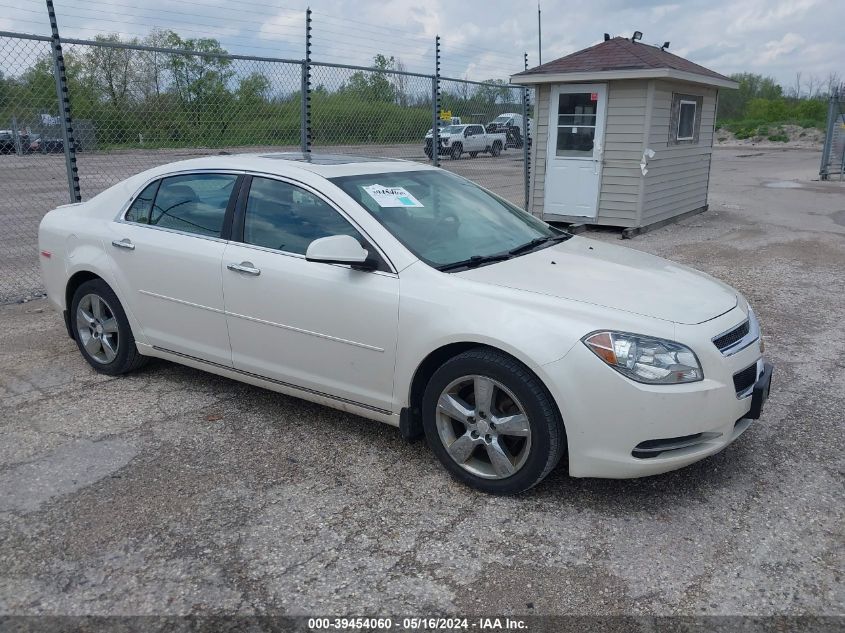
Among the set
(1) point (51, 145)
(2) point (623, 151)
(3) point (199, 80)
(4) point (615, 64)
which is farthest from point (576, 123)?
(1) point (51, 145)

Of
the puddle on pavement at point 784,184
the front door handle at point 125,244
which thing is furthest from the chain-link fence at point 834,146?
the front door handle at point 125,244

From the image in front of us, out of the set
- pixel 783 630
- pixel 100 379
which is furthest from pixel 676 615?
pixel 100 379

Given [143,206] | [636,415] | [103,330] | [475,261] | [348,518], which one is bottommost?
[348,518]

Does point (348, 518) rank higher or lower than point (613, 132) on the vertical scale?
lower

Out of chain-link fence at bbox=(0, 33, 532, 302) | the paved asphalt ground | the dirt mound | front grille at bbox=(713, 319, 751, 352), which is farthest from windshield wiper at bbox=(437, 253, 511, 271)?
the dirt mound

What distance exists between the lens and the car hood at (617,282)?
3.39 metres

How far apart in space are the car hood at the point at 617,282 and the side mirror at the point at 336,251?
0.53m

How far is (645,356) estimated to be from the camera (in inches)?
124

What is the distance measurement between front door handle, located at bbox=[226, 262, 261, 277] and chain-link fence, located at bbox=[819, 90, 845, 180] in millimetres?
19560

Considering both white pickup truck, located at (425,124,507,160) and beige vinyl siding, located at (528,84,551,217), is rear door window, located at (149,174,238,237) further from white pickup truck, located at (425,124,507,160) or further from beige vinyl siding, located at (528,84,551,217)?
beige vinyl siding, located at (528,84,551,217)

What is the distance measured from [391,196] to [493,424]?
1.47 metres

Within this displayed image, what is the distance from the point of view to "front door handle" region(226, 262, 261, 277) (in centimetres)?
405

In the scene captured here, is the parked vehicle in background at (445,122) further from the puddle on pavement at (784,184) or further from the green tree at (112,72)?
the puddle on pavement at (784,184)

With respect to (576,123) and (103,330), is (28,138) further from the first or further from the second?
(576,123)
